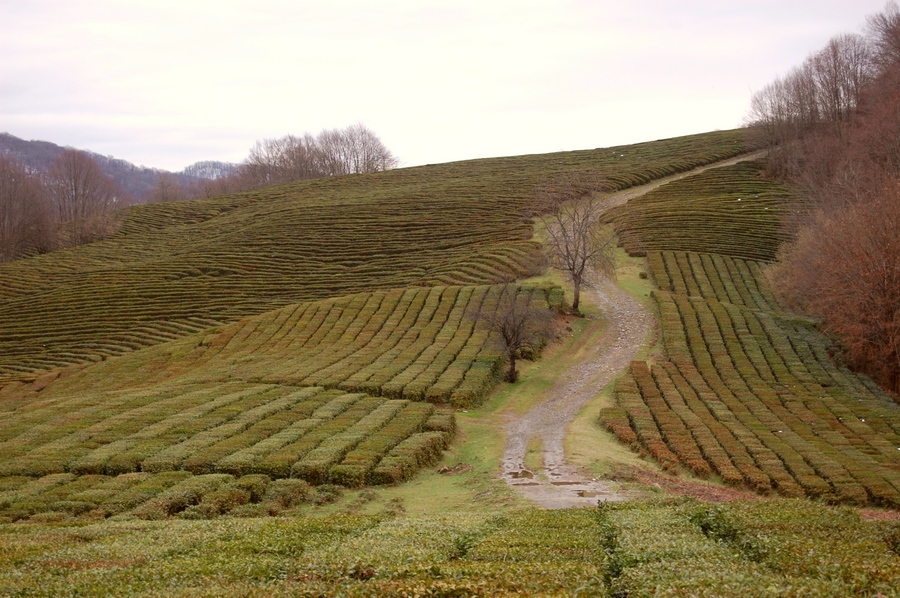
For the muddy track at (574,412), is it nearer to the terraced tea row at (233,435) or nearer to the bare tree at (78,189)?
the terraced tea row at (233,435)

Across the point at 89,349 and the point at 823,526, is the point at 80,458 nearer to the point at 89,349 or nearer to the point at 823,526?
the point at 823,526

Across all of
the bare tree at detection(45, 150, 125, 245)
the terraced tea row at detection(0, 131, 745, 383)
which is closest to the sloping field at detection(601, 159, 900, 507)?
the terraced tea row at detection(0, 131, 745, 383)

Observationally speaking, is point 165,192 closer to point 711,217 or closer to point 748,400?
point 711,217

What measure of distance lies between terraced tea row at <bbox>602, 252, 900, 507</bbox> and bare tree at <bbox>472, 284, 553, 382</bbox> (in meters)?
6.02

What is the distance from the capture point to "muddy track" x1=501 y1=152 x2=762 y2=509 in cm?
2356

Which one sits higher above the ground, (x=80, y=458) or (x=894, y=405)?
(x=80, y=458)

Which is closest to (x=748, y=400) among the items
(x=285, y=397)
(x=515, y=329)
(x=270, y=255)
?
(x=515, y=329)

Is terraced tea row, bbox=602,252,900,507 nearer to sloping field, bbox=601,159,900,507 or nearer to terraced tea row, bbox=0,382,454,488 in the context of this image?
sloping field, bbox=601,159,900,507

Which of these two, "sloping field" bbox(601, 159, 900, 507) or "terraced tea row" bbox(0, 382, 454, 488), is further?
"sloping field" bbox(601, 159, 900, 507)

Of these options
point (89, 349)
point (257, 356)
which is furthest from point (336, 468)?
point (89, 349)

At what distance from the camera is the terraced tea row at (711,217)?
6856 centimetres

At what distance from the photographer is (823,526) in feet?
47.7

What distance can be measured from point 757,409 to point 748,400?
4.91 feet

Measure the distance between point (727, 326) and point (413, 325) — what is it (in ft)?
69.9
